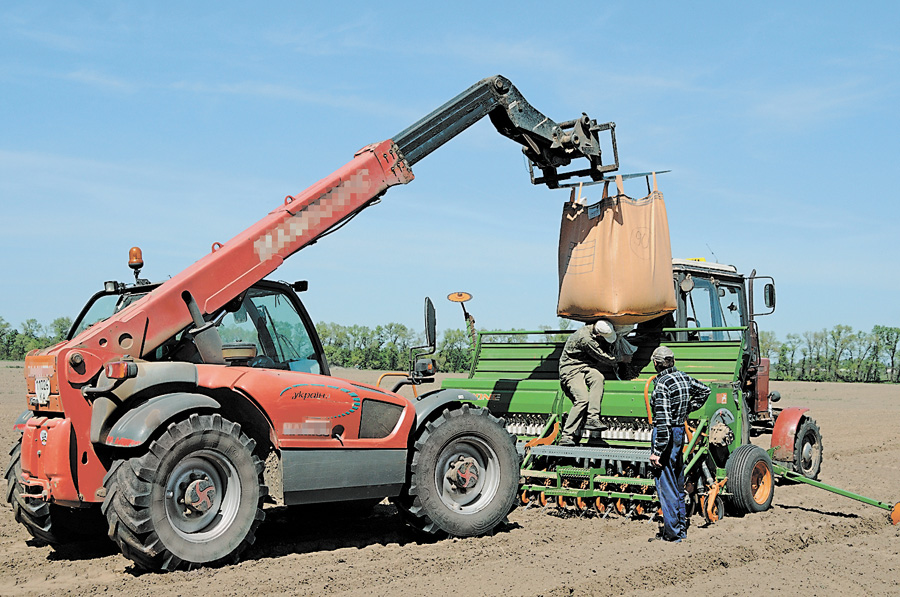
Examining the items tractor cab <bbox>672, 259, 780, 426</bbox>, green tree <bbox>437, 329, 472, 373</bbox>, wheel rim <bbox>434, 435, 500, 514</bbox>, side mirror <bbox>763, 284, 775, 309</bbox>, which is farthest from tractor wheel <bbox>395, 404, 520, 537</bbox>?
green tree <bbox>437, 329, 472, 373</bbox>

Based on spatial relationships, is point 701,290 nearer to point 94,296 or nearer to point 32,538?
point 94,296

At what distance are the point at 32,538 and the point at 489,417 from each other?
13.4 feet

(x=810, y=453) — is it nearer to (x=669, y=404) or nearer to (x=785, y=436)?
(x=785, y=436)

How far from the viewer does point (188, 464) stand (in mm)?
6129

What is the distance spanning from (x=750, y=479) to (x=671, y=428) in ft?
4.90

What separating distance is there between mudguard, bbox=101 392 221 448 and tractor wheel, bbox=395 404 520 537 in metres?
1.97

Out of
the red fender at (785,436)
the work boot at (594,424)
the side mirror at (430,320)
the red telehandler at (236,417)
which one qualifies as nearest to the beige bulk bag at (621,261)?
the work boot at (594,424)

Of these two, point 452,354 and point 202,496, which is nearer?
point 202,496

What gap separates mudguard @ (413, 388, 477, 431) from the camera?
748 centimetres

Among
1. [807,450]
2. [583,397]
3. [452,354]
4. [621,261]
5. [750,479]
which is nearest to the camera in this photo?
[750,479]

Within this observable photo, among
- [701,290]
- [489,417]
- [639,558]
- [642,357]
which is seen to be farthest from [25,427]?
[701,290]

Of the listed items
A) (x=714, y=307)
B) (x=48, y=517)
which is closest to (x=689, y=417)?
(x=714, y=307)

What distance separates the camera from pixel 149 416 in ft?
19.5

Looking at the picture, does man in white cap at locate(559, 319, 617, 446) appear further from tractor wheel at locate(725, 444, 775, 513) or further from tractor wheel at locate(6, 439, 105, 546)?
tractor wheel at locate(6, 439, 105, 546)
